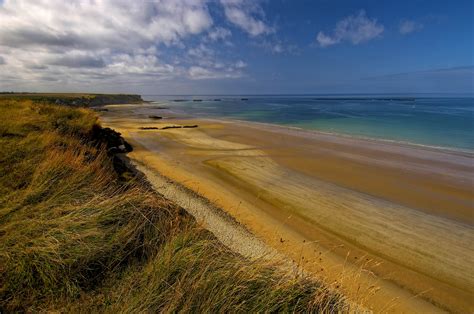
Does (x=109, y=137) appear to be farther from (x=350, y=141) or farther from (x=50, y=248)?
(x=350, y=141)

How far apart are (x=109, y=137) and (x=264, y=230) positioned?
48.3 ft

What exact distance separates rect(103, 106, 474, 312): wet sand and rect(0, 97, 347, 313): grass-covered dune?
4.12ft

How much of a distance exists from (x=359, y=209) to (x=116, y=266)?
28.7ft

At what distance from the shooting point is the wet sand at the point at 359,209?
618 cm

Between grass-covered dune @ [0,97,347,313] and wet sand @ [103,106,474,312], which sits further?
wet sand @ [103,106,474,312]

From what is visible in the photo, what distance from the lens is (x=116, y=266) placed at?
13.1 feet

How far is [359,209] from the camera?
32.6 ft

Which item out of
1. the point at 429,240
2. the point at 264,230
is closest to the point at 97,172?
the point at 264,230

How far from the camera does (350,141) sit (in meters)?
24.8

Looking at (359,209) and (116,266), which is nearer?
(116,266)

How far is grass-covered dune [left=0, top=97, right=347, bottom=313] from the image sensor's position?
318cm

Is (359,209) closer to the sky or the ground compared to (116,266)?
closer to the ground

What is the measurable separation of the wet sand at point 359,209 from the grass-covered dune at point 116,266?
1.26 m

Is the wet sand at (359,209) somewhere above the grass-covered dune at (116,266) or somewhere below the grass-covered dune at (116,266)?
below
